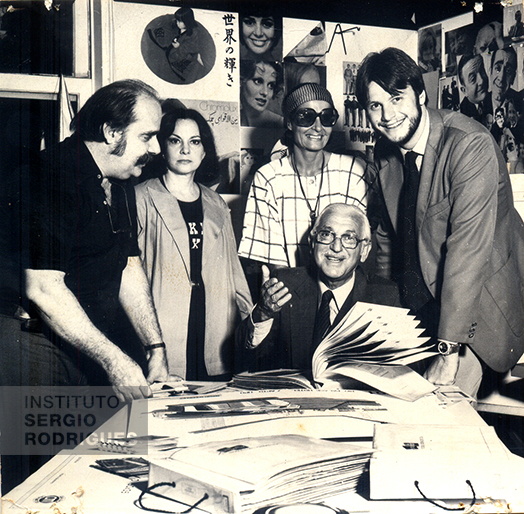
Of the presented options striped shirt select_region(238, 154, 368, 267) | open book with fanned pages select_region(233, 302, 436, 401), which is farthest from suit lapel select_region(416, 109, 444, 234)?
open book with fanned pages select_region(233, 302, 436, 401)

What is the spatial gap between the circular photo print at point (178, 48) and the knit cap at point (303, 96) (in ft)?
0.81

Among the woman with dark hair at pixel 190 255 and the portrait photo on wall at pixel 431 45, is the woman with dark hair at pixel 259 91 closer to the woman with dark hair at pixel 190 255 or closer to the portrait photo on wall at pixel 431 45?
the woman with dark hair at pixel 190 255

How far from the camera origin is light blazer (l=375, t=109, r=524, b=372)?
65.2 inches

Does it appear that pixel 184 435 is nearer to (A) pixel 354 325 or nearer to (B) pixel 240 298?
(B) pixel 240 298

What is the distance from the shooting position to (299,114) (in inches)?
65.2

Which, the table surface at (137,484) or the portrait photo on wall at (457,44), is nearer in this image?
the table surface at (137,484)

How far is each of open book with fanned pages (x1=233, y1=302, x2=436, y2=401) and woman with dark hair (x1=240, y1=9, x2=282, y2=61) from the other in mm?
788

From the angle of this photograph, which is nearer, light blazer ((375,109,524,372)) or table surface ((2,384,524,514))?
table surface ((2,384,524,514))

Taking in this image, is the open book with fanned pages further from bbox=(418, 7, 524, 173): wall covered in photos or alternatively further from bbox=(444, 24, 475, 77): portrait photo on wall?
bbox=(444, 24, 475, 77): portrait photo on wall

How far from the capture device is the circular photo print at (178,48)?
1.59m

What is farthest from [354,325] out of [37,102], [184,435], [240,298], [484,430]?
[37,102]

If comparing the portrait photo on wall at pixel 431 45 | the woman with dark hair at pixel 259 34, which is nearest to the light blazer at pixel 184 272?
the woman with dark hair at pixel 259 34

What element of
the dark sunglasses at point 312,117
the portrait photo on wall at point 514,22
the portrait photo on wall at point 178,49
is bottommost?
the dark sunglasses at point 312,117

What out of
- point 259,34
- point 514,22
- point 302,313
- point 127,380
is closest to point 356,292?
point 302,313
